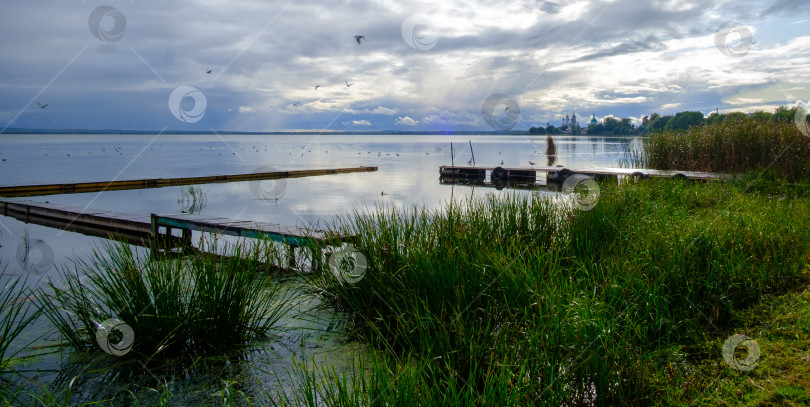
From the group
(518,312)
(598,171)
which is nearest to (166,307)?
(518,312)

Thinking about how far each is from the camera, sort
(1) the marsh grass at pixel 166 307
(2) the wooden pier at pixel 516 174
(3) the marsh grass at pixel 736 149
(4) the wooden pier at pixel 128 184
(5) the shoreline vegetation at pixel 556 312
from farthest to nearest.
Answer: (2) the wooden pier at pixel 516 174
(4) the wooden pier at pixel 128 184
(3) the marsh grass at pixel 736 149
(1) the marsh grass at pixel 166 307
(5) the shoreline vegetation at pixel 556 312

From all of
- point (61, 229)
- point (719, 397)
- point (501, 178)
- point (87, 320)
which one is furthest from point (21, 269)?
point (501, 178)

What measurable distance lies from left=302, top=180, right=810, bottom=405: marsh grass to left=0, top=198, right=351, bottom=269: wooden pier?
865mm

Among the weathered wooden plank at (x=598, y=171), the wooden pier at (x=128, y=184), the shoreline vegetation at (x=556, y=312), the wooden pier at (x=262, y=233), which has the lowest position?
the shoreline vegetation at (x=556, y=312)

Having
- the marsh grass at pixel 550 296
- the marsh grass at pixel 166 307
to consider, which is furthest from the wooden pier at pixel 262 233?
the marsh grass at pixel 166 307

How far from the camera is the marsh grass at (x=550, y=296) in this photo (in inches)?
132

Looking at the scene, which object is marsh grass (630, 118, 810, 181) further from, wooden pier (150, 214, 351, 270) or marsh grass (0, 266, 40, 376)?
marsh grass (0, 266, 40, 376)

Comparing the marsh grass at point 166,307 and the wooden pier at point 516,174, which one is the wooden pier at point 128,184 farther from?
the marsh grass at point 166,307

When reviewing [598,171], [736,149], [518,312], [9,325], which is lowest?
[518,312]

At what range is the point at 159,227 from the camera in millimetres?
11016

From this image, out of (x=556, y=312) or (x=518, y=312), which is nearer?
(x=556, y=312)

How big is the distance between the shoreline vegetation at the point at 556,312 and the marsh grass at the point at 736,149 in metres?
7.71

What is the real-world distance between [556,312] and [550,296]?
123mm

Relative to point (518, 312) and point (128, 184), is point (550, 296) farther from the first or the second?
point (128, 184)
